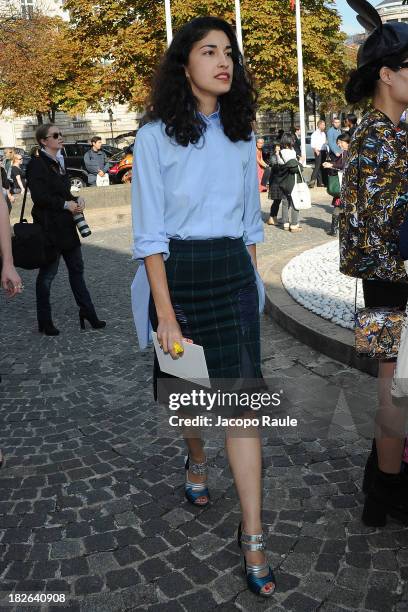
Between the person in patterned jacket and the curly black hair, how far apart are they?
420 millimetres

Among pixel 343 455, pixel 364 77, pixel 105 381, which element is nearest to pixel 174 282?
pixel 364 77

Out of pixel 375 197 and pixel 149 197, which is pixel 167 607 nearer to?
pixel 149 197

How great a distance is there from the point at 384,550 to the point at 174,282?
1292mm

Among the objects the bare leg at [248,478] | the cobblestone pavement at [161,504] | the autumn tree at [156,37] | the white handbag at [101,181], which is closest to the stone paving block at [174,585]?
the cobblestone pavement at [161,504]

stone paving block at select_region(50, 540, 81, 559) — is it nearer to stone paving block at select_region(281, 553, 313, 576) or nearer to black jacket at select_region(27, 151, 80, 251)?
stone paving block at select_region(281, 553, 313, 576)

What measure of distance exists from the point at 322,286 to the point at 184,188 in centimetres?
435

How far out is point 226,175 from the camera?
2346 mm

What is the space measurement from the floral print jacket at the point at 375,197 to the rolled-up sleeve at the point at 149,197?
2.21 feet

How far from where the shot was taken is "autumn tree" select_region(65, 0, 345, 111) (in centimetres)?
2702

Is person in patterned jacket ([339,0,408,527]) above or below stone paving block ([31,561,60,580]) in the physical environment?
above

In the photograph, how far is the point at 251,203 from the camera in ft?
8.32

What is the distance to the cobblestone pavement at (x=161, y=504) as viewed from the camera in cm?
241

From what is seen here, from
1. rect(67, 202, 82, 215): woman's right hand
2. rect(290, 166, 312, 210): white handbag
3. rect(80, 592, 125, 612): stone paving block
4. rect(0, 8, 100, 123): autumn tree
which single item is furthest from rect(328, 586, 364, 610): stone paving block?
rect(0, 8, 100, 123): autumn tree

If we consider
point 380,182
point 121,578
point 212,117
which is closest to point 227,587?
point 121,578
